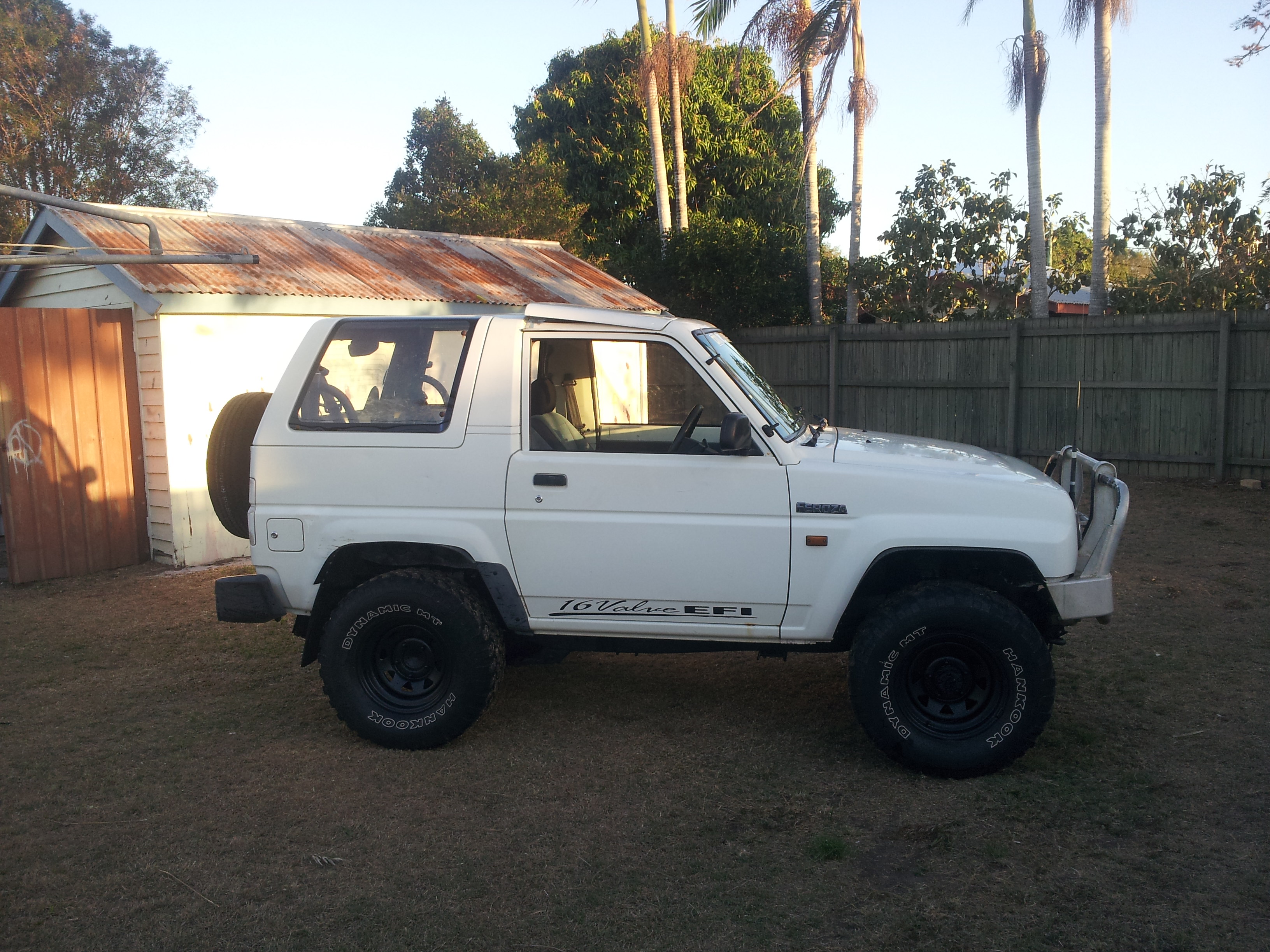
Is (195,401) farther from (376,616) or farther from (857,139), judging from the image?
(857,139)

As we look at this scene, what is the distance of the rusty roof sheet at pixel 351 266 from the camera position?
957 centimetres

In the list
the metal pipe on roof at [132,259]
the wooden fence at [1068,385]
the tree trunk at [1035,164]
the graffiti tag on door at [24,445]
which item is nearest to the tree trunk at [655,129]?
the wooden fence at [1068,385]

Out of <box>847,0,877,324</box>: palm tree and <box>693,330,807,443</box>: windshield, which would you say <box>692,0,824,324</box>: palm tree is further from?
<box>693,330,807,443</box>: windshield

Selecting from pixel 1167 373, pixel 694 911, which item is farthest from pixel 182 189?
pixel 694 911

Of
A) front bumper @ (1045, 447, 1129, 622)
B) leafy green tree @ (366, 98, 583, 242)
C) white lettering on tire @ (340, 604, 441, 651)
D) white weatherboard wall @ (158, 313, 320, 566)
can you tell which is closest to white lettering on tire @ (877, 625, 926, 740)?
front bumper @ (1045, 447, 1129, 622)

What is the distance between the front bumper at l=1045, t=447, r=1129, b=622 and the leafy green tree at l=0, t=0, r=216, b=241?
28338 millimetres

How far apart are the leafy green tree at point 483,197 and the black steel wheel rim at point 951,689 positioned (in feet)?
59.0

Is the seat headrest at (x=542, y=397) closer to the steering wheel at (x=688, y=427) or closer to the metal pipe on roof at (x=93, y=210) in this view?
the steering wheel at (x=688, y=427)

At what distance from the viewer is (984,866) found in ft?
12.6

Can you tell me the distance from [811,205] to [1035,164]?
15.0 feet

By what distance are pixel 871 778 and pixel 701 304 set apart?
15.7m

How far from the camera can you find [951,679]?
4.65 meters

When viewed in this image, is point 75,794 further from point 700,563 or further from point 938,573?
point 938,573

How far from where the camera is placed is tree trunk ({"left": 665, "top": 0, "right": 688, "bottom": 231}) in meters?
20.6
